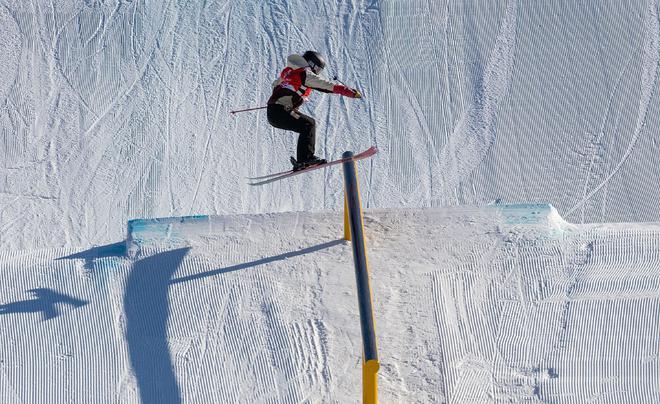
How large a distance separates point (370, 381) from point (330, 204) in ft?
14.0

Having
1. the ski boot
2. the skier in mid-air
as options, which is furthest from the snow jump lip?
the skier in mid-air

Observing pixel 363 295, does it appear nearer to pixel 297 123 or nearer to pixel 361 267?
pixel 361 267

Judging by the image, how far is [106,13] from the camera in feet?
37.1

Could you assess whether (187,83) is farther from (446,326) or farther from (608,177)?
(446,326)

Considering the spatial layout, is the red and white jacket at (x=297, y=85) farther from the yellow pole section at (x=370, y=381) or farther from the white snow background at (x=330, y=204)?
the yellow pole section at (x=370, y=381)

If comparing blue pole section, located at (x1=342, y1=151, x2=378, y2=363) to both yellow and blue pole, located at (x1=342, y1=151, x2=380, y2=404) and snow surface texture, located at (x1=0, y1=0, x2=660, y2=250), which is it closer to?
yellow and blue pole, located at (x1=342, y1=151, x2=380, y2=404)

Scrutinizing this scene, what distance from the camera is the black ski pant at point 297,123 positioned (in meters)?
7.24

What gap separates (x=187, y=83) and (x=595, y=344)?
228 inches

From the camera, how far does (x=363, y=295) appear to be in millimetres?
5930

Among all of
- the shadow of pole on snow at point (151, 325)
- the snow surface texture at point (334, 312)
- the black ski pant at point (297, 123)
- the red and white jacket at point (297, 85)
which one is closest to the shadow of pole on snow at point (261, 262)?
the snow surface texture at point (334, 312)

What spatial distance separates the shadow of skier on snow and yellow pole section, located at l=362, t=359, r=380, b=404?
7.05 ft

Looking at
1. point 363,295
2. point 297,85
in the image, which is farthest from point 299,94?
point 363,295

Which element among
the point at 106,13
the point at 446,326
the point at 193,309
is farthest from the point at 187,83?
the point at 446,326

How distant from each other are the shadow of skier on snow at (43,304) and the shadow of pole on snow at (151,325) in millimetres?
355
